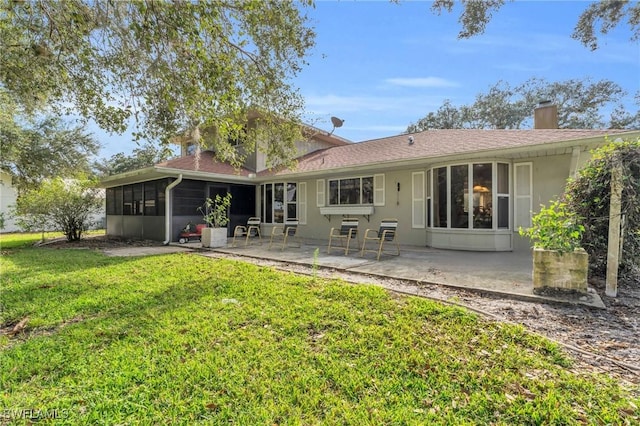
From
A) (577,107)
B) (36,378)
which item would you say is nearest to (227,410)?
(36,378)

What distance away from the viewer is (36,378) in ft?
7.52

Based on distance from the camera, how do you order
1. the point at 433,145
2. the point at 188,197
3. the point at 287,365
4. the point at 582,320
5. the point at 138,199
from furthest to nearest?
the point at 138,199, the point at 188,197, the point at 433,145, the point at 582,320, the point at 287,365

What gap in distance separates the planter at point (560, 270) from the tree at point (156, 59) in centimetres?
504

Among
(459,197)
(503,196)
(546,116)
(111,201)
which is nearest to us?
(503,196)

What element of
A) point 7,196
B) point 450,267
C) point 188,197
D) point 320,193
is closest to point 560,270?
point 450,267

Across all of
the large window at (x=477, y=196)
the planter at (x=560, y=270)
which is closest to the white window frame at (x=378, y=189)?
the large window at (x=477, y=196)

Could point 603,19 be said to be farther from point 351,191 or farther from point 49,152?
point 49,152

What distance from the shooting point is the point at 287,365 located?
95.2 inches

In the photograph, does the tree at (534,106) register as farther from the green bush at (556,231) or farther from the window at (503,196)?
the green bush at (556,231)

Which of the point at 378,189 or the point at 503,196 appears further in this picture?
the point at 378,189

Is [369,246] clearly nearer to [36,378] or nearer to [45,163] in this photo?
[36,378]

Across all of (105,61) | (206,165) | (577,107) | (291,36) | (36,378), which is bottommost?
(36,378)

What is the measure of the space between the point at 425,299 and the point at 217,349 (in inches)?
99.3

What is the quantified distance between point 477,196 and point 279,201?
7534mm
